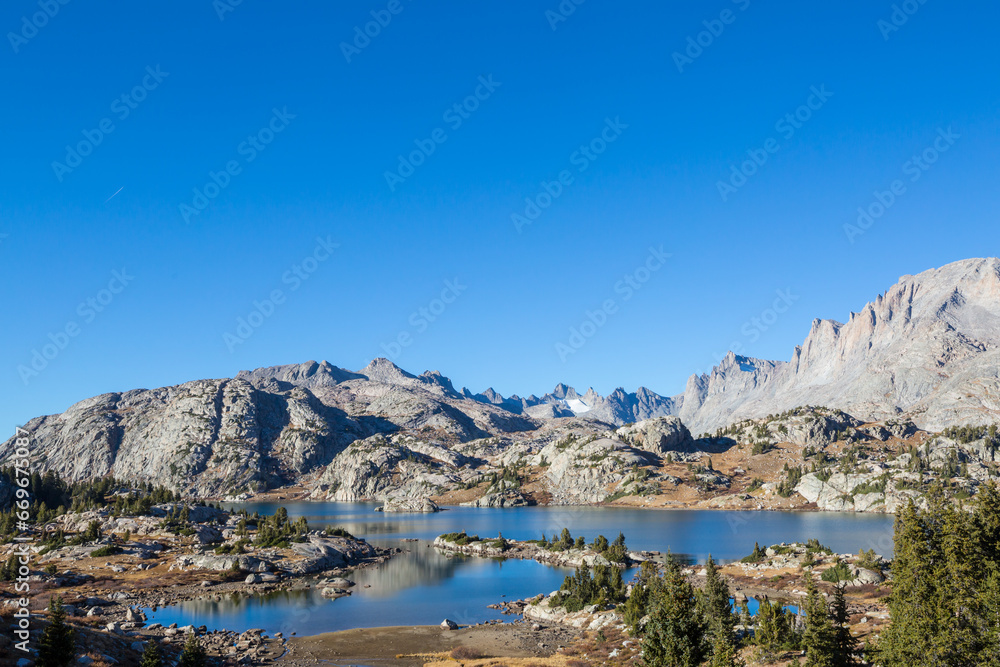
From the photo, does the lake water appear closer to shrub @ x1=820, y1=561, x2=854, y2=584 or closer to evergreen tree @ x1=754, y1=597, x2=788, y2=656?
shrub @ x1=820, y1=561, x2=854, y2=584

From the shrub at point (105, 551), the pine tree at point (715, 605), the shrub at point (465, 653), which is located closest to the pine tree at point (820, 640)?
the pine tree at point (715, 605)

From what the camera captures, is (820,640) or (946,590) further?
(946,590)

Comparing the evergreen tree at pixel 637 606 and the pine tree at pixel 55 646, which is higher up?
the pine tree at pixel 55 646

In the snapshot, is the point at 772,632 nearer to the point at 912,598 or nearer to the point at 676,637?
the point at 912,598

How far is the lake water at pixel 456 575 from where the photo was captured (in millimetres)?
85125

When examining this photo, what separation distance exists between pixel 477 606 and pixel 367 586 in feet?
80.7

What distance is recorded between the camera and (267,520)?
151000 millimetres

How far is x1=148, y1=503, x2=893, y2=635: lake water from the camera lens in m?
85.1

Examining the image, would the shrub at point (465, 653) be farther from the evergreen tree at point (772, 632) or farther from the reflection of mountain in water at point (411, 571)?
the reflection of mountain in water at point (411, 571)

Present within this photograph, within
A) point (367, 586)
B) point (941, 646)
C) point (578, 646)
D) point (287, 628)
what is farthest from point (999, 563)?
point (367, 586)

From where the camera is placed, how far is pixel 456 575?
390 ft

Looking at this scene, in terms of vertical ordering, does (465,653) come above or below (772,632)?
below

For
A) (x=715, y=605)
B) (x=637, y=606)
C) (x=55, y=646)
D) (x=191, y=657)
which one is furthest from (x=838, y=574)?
(x=55, y=646)

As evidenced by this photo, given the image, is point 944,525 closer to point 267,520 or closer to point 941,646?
point 941,646
